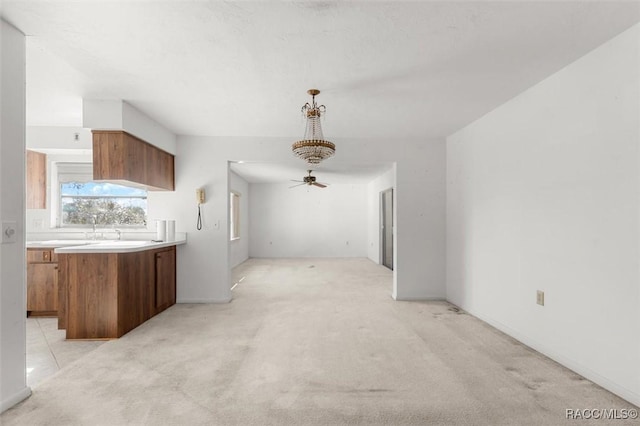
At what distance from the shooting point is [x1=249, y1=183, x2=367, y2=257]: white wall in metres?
9.25

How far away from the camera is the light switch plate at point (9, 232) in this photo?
5.93 ft

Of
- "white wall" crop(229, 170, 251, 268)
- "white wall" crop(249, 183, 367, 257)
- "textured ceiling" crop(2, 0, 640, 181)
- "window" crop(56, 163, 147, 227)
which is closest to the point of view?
"textured ceiling" crop(2, 0, 640, 181)

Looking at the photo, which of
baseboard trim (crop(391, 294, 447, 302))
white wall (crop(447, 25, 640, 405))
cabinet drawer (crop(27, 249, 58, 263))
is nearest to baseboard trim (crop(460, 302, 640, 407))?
white wall (crop(447, 25, 640, 405))

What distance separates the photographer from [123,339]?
2.87 m

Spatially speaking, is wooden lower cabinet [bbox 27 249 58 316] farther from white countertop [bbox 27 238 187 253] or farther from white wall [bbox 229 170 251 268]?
white wall [bbox 229 170 251 268]

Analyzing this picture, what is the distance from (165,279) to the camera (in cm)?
385

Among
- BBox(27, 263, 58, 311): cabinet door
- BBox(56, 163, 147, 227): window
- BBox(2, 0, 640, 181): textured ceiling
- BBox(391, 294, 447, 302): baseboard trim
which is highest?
BBox(2, 0, 640, 181): textured ceiling

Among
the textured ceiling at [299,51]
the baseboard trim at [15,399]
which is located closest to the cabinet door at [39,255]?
the textured ceiling at [299,51]

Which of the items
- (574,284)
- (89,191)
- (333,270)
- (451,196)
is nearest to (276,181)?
(333,270)

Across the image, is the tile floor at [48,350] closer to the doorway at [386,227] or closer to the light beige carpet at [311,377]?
the light beige carpet at [311,377]

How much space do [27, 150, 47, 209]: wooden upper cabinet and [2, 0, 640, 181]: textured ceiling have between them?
1138 mm

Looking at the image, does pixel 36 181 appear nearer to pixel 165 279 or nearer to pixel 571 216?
pixel 165 279

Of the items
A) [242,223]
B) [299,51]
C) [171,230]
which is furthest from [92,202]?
[299,51]

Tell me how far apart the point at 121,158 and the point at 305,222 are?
643 centimetres
